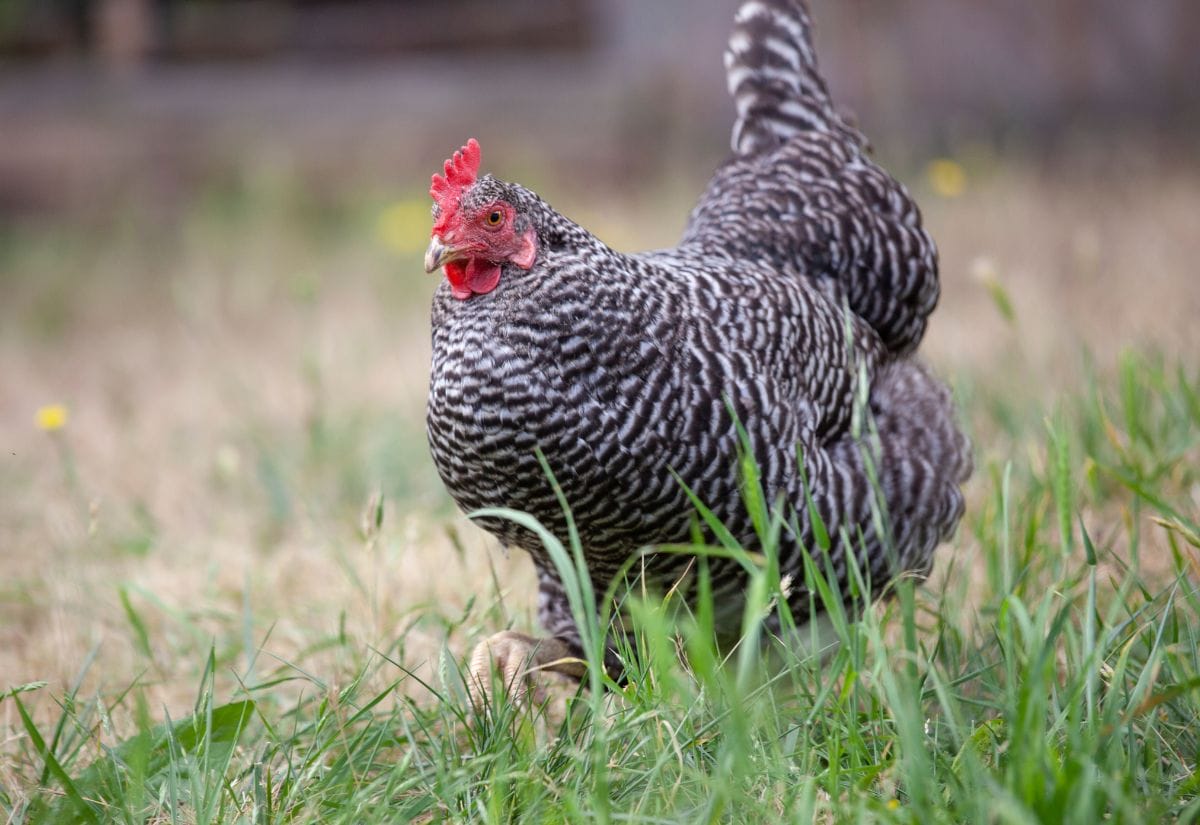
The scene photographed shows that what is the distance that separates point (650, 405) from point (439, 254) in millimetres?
528

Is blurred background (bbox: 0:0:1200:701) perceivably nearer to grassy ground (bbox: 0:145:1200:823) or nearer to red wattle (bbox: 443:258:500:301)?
grassy ground (bbox: 0:145:1200:823)

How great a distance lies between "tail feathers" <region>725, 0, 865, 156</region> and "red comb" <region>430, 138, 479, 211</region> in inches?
54.9

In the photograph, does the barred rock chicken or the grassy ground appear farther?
the barred rock chicken

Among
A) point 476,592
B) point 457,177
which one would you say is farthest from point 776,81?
point 476,592

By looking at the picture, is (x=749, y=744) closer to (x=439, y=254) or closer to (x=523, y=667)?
(x=523, y=667)

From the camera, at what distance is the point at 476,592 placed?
286 cm

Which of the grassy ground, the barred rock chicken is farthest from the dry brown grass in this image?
the barred rock chicken

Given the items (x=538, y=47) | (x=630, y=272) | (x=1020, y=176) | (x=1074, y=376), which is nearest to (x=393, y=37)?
(x=538, y=47)

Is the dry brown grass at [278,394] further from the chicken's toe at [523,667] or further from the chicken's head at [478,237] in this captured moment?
the chicken's head at [478,237]

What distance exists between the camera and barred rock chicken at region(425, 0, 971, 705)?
2270mm

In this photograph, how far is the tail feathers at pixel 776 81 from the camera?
3.64m

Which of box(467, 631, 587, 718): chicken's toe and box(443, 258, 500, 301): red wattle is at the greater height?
box(443, 258, 500, 301): red wattle

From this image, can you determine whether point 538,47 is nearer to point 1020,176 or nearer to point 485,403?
point 1020,176

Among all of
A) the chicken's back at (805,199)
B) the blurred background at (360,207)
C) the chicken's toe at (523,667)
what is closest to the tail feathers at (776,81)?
the chicken's back at (805,199)
